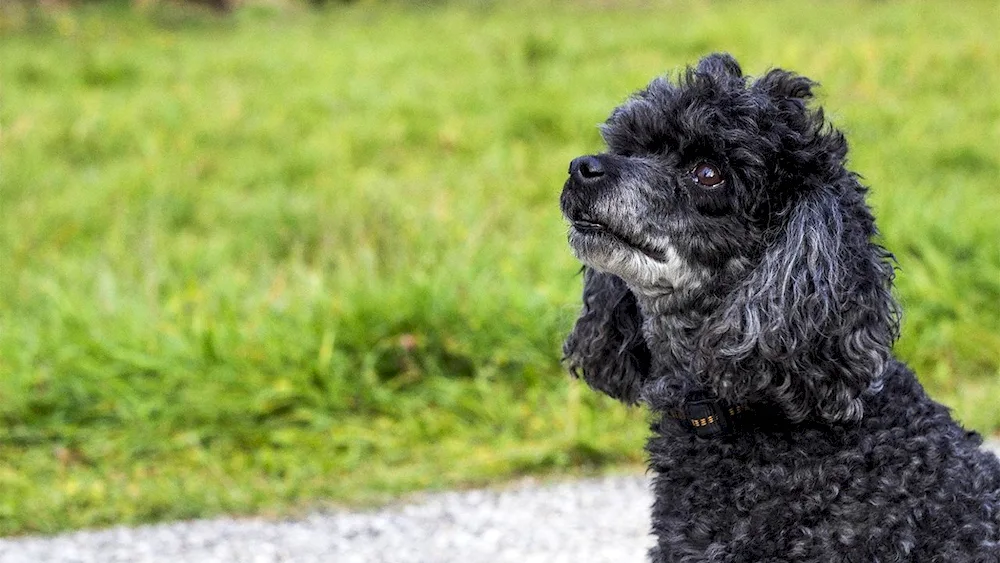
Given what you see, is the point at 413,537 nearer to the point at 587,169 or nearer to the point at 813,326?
the point at 587,169

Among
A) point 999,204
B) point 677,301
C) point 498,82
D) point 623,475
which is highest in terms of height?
point 498,82

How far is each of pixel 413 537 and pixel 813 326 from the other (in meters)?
1.98

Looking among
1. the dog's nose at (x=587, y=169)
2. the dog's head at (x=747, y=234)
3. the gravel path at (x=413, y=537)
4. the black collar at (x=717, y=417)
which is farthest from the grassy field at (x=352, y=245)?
the black collar at (x=717, y=417)

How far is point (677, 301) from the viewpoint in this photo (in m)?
2.74

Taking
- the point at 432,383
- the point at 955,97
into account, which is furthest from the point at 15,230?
the point at 955,97

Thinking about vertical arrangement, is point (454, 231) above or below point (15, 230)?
above

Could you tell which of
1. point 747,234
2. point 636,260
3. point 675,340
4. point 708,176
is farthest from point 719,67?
point 675,340

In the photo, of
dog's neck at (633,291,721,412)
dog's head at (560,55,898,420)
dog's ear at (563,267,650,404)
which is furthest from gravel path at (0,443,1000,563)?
dog's head at (560,55,898,420)

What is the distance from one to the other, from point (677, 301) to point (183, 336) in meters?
3.10

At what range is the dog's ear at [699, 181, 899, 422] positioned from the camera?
2.49 metres

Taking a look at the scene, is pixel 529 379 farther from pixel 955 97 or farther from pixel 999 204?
pixel 955 97

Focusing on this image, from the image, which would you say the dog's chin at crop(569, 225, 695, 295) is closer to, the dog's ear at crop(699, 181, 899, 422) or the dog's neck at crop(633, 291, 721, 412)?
the dog's neck at crop(633, 291, 721, 412)

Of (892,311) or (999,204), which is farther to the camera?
(999,204)

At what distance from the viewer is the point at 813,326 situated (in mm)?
2494
